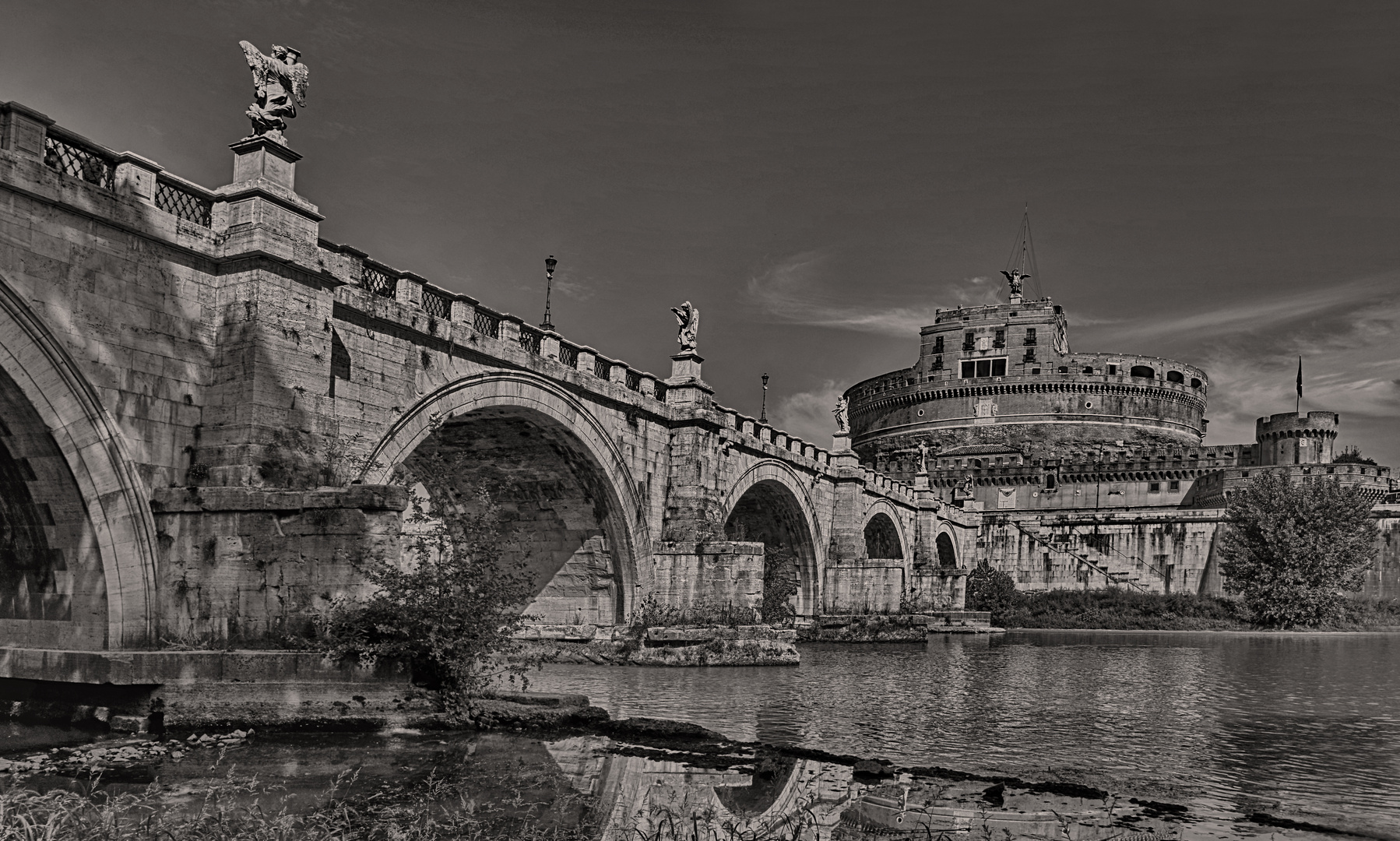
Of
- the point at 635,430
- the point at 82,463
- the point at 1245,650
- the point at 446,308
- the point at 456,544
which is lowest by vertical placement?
the point at 1245,650

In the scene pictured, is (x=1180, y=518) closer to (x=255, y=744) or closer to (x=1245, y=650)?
(x=1245, y=650)

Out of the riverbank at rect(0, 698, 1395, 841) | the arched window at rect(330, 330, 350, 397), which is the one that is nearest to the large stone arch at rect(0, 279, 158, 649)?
the riverbank at rect(0, 698, 1395, 841)

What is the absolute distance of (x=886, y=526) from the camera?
46094 millimetres

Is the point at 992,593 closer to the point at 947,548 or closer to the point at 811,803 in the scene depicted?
the point at 947,548

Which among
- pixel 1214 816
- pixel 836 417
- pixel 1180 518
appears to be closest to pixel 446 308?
pixel 1214 816

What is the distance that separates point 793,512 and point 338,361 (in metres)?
21.6

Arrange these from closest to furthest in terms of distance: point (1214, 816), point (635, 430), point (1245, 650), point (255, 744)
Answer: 1. point (1214, 816)
2. point (255, 744)
3. point (635, 430)
4. point (1245, 650)

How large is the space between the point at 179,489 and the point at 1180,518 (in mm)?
58220

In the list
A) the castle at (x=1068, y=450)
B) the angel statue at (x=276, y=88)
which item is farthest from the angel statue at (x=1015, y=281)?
the angel statue at (x=276, y=88)

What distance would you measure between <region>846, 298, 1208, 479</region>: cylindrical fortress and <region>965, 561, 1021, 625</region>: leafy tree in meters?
28.7

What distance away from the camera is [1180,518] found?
60812 millimetres

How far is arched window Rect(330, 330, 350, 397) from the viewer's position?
1585 cm

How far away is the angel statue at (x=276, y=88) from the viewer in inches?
544

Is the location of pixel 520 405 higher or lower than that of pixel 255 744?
higher
